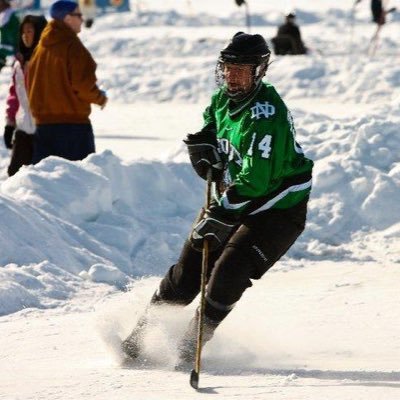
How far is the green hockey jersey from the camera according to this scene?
5.65 m

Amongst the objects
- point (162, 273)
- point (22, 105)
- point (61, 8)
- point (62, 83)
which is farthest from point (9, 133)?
point (162, 273)

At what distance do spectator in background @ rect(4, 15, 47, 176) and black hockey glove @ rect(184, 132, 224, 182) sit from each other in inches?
167

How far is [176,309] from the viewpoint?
246 inches

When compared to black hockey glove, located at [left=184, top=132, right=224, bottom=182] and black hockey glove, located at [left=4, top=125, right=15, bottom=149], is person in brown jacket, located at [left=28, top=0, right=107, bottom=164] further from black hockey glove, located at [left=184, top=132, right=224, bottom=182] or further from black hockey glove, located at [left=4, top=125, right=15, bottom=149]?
black hockey glove, located at [left=184, top=132, right=224, bottom=182]

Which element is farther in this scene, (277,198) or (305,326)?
(305,326)

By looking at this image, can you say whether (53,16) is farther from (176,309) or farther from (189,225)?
(176,309)

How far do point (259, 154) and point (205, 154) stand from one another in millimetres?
539

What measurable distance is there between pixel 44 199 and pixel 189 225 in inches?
44.9

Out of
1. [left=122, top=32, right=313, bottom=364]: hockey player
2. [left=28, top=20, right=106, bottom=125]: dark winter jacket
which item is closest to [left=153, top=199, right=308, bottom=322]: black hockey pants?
[left=122, top=32, right=313, bottom=364]: hockey player

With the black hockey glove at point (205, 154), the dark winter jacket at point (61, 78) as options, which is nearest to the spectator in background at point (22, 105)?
the dark winter jacket at point (61, 78)

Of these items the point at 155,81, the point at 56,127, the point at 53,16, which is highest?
the point at 53,16

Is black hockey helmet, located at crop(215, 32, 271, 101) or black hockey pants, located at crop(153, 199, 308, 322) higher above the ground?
black hockey helmet, located at crop(215, 32, 271, 101)

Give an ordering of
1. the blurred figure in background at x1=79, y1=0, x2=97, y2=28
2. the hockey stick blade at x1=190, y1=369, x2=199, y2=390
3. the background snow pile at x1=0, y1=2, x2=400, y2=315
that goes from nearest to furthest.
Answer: the hockey stick blade at x1=190, y1=369, x2=199, y2=390
the background snow pile at x1=0, y1=2, x2=400, y2=315
the blurred figure in background at x1=79, y1=0, x2=97, y2=28

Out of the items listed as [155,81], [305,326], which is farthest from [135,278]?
[155,81]
